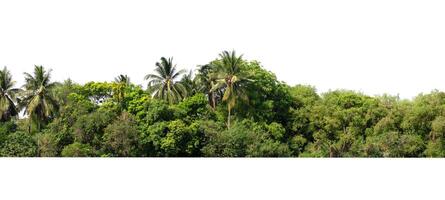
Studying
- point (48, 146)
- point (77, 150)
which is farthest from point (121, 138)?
point (48, 146)

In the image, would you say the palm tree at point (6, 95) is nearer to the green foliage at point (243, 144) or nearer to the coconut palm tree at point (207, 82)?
the coconut palm tree at point (207, 82)

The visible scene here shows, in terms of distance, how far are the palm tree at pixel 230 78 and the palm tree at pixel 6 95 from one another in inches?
834

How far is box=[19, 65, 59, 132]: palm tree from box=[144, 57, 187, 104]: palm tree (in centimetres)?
1041

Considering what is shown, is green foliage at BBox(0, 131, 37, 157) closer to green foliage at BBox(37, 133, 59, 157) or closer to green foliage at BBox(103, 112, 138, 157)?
green foliage at BBox(37, 133, 59, 157)

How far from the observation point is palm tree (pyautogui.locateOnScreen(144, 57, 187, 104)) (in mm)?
63156

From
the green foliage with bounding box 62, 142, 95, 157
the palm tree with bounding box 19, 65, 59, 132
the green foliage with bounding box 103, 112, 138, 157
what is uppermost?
the palm tree with bounding box 19, 65, 59, 132

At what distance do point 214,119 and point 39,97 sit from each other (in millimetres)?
18200

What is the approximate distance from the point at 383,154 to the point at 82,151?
97.0 ft

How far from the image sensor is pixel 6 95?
61.2 m
